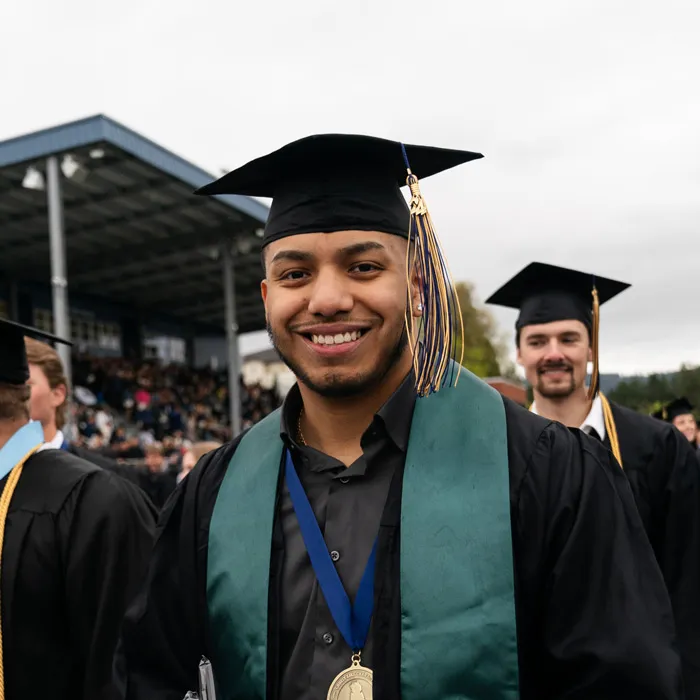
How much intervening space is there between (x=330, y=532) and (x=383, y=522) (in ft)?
0.41

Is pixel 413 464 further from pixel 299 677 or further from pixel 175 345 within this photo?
pixel 175 345

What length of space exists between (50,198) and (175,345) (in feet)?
54.4

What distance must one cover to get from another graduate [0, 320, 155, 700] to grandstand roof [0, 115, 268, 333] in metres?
11.3

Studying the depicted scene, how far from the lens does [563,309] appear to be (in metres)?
3.91

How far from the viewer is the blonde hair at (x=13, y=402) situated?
2.76 meters

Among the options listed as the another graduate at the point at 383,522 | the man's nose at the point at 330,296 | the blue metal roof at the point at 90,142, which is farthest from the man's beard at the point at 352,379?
the blue metal roof at the point at 90,142

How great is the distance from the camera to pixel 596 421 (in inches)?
136

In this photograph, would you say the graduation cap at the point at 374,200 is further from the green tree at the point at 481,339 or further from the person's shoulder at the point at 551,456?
the green tree at the point at 481,339

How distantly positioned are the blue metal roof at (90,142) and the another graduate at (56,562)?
11.1m

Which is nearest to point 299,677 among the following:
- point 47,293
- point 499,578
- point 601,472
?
point 499,578

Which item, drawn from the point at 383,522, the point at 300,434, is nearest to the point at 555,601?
the point at 383,522

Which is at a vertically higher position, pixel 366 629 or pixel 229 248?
pixel 229 248

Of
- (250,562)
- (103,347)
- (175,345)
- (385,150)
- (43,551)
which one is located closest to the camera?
(250,562)

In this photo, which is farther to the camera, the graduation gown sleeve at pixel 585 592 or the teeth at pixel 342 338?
the teeth at pixel 342 338
